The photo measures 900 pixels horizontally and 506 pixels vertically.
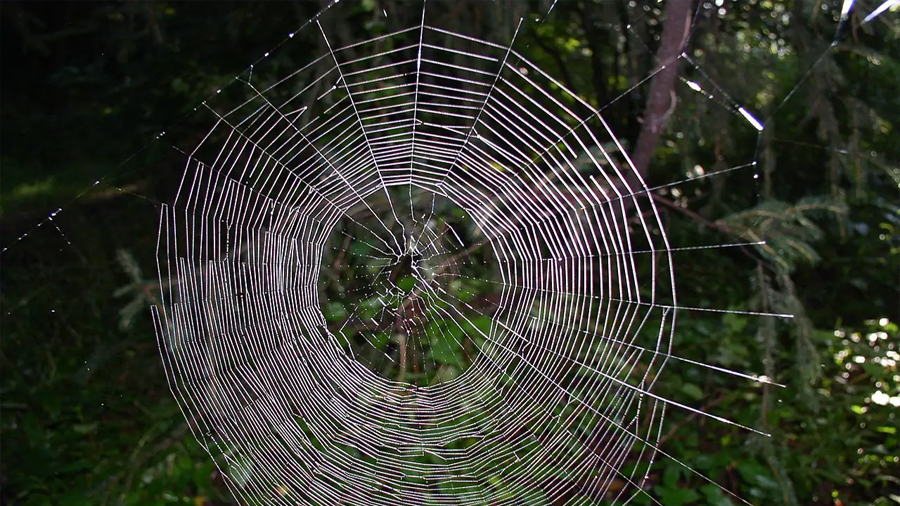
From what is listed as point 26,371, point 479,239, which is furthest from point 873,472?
point 26,371

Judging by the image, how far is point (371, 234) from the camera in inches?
103

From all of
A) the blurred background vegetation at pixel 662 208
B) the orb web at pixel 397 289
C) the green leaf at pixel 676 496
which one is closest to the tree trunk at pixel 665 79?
the blurred background vegetation at pixel 662 208

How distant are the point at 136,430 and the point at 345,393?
4.86 feet

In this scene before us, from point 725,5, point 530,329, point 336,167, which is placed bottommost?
point 530,329

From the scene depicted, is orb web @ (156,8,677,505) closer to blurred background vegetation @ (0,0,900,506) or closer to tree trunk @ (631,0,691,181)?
tree trunk @ (631,0,691,181)

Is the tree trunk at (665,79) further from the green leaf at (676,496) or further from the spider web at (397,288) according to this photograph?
the green leaf at (676,496)

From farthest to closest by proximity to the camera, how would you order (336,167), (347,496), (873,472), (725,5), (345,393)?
(873,472) → (725,5) → (345,393) → (336,167) → (347,496)

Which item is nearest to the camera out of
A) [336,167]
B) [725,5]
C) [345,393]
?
[336,167]

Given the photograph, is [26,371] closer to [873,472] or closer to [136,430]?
[136,430]

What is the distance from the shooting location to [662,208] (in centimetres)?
296

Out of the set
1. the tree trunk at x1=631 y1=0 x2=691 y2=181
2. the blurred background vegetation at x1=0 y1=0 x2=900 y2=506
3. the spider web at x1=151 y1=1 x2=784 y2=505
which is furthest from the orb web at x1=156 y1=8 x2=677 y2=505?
the blurred background vegetation at x1=0 y1=0 x2=900 y2=506

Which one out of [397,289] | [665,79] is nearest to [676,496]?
[397,289]

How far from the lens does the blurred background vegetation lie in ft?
8.14

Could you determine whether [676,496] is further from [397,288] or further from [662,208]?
[397,288]
